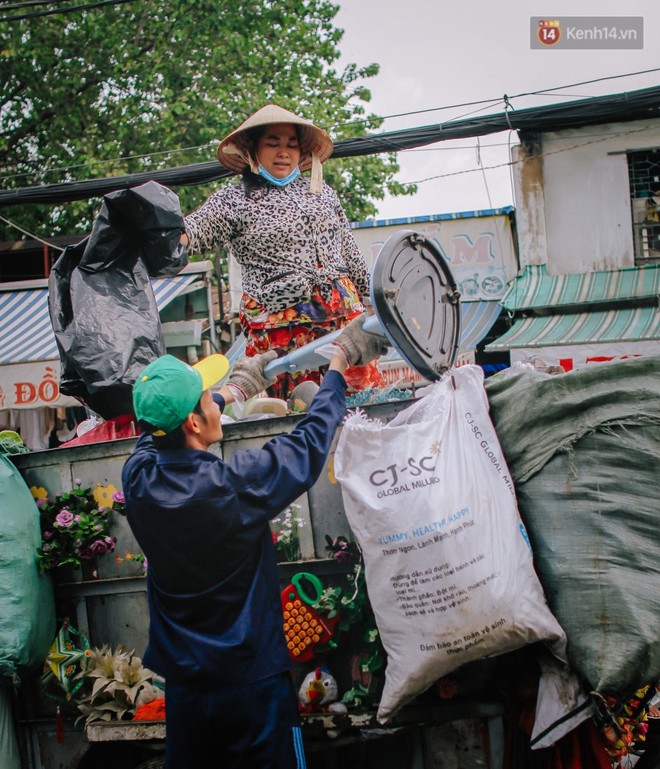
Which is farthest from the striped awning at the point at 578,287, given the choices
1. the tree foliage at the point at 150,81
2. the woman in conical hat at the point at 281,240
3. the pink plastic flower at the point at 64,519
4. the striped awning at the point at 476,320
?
the pink plastic flower at the point at 64,519

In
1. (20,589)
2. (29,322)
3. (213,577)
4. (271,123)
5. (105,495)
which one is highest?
(271,123)

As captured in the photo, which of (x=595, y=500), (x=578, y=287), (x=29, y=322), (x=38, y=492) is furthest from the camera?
(x=29, y=322)

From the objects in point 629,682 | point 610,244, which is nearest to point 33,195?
point 610,244

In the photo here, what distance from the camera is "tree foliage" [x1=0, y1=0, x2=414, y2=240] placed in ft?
47.7

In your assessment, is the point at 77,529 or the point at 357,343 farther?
the point at 77,529

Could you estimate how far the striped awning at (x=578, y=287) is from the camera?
11.0 metres

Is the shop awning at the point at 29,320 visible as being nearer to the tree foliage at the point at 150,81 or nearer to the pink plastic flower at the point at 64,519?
the tree foliage at the point at 150,81

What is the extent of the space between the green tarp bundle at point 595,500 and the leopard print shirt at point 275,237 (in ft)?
3.90

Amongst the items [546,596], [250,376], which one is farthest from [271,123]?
[546,596]

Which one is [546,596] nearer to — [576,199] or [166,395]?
[166,395]

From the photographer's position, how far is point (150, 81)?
14.5 meters

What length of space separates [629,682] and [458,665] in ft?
1.49

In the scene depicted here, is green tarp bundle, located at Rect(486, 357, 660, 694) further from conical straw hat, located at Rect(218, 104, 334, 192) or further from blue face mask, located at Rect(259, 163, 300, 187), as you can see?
conical straw hat, located at Rect(218, 104, 334, 192)

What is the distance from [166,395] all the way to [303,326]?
132 centimetres
